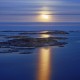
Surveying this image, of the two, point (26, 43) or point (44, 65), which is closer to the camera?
point (44, 65)

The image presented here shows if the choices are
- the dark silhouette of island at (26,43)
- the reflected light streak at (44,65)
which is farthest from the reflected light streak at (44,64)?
the dark silhouette of island at (26,43)

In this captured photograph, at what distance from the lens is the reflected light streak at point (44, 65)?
11.0 m

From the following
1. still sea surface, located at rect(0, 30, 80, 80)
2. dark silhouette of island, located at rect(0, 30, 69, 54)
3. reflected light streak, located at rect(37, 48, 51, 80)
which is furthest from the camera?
dark silhouette of island, located at rect(0, 30, 69, 54)

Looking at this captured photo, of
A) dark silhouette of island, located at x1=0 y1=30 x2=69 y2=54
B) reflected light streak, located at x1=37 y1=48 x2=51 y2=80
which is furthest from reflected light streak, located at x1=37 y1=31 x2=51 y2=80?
dark silhouette of island, located at x1=0 y1=30 x2=69 y2=54

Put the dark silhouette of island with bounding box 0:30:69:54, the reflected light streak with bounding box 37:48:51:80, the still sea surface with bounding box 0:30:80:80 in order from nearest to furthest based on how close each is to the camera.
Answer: the reflected light streak with bounding box 37:48:51:80
the still sea surface with bounding box 0:30:80:80
the dark silhouette of island with bounding box 0:30:69:54

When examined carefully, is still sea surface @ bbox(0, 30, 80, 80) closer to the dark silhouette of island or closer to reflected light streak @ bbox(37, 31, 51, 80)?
reflected light streak @ bbox(37, 31, 51, 80)

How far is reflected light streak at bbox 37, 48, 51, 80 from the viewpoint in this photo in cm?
1097

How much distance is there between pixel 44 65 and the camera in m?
12.4

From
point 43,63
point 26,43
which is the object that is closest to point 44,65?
point 43,63

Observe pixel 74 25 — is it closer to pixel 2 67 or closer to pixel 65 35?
pixel 65 35

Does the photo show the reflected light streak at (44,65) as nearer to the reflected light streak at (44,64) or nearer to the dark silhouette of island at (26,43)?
the reflected light streak at (44,64)

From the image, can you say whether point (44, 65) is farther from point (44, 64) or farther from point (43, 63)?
point (43, 63)

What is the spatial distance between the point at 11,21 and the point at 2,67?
14.3 metres

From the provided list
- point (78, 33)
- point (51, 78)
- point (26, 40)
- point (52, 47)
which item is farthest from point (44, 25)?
point (51, 78)
